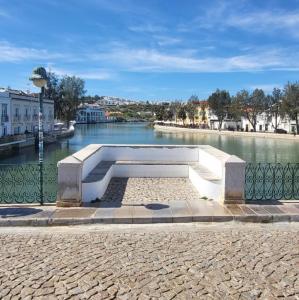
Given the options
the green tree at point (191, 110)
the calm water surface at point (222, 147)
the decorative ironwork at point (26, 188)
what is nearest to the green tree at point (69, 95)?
the calm water surface at point (222, 147)

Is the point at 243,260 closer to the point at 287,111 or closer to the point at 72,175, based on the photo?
the point at 72,175

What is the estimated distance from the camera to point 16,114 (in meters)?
58.2

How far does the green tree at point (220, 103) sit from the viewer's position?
106 metres

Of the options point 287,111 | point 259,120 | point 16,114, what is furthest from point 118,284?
point 259,120

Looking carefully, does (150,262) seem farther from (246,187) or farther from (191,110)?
(191,110)

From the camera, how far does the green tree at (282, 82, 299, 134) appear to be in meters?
75.3

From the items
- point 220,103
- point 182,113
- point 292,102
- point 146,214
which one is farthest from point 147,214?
point 182,113

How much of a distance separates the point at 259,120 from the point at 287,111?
24725 millimetres

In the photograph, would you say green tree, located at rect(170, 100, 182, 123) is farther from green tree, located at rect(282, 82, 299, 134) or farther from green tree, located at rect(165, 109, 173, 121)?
green tree, located at rect(282, 82, 299, 134)

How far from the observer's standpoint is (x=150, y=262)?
6441 mm

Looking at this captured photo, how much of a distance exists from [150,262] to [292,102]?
7467cm

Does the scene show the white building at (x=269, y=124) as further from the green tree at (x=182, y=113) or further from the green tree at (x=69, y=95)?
the green tree at (x=69, y=95)

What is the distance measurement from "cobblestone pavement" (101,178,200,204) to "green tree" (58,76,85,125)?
72.1 meters

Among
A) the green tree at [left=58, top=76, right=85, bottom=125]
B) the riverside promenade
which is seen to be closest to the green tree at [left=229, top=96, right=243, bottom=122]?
the green tree at [left=58, top=76, right=85, bottom=125]
